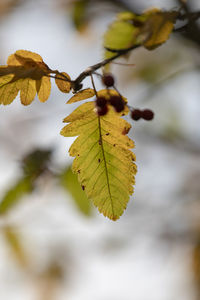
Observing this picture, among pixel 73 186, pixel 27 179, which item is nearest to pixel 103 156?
pixel 73 186

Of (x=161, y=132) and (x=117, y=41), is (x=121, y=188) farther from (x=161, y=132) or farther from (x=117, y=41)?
(x=161, y=132)

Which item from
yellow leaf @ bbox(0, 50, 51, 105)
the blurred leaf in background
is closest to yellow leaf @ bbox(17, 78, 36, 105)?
yellow leaf @ bbox(0, 50, 51, 105)

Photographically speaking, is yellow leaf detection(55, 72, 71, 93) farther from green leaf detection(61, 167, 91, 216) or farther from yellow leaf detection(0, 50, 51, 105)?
green leaf detection(61, 167, 91, 216)

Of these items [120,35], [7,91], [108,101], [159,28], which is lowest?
[7,91]

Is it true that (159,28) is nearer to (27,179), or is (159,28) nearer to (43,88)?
(43,88)

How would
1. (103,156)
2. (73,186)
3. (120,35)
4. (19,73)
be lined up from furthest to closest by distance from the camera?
(73,186)
(120,35)
(103,156)
(19,73)

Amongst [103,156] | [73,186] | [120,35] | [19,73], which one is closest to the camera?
[19,73]

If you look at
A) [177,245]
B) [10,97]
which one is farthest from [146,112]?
[177,245]
